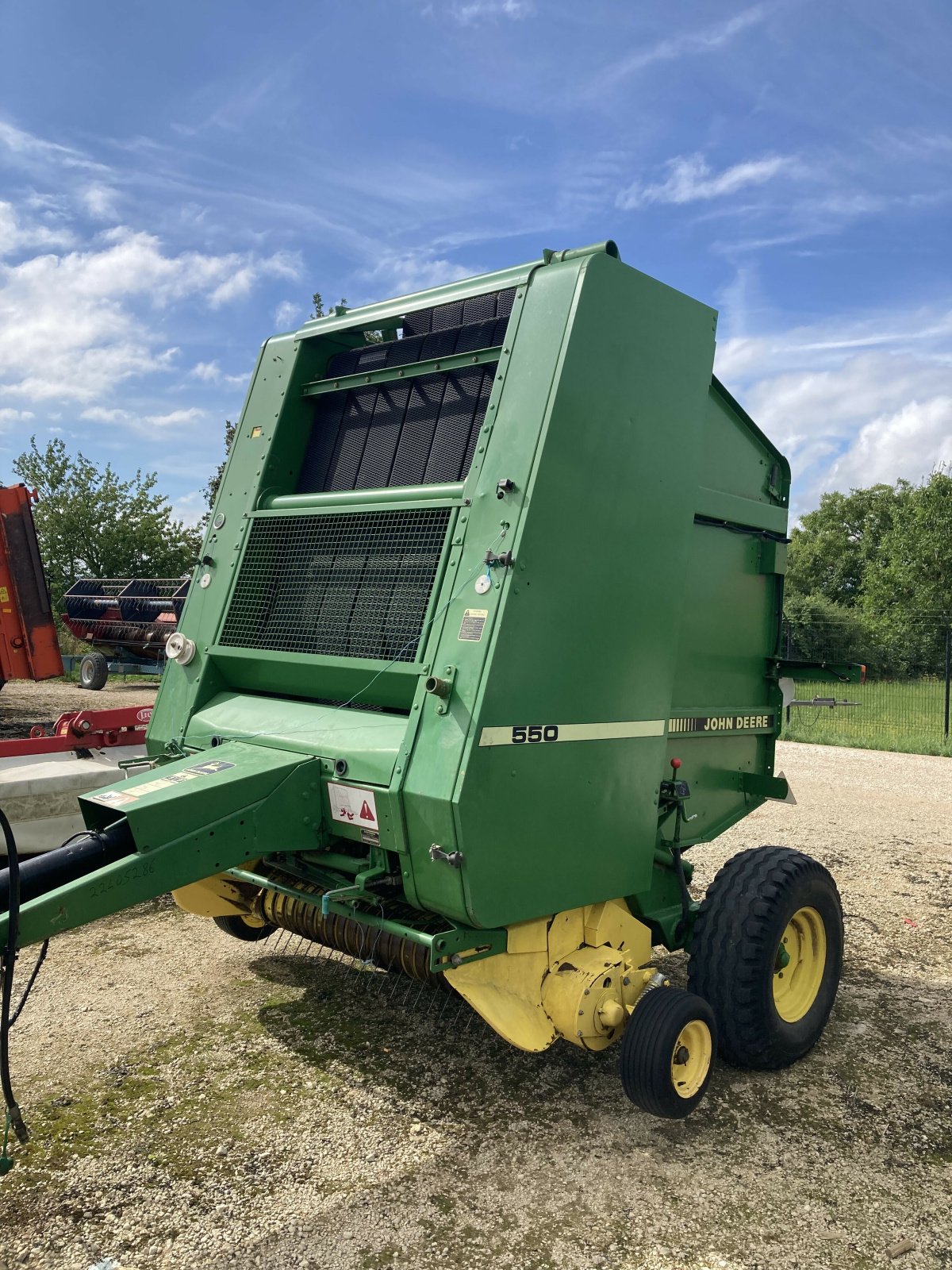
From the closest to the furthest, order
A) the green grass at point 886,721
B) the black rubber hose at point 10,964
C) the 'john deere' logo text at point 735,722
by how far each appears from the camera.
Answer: the black rubber hose at point 10,964
the 'john deere' logo text at point 735,722
the green grass at point 886,721

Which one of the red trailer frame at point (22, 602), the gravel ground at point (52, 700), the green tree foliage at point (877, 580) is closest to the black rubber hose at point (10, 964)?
the red trailer frame at point (22, 602)

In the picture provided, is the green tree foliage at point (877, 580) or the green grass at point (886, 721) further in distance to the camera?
the green tree foliage at point (877, 580)

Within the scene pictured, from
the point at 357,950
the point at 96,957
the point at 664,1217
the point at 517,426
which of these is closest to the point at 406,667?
the point at 517,426

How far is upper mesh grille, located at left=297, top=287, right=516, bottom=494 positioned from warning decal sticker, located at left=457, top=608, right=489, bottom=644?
788mm

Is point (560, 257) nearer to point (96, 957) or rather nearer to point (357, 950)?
point (357, 950)

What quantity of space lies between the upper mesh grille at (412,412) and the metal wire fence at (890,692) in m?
11.4

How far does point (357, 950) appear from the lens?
3922 mm

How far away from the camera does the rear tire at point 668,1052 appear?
337 cm

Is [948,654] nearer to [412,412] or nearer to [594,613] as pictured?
[412,412]

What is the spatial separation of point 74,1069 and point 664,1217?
2.41 meters

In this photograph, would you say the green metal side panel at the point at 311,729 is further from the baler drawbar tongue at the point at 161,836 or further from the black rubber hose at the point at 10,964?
the black rubber hose at the point at 10,964

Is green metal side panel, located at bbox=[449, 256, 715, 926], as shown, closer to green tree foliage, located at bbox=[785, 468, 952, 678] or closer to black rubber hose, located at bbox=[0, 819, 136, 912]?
black rubber hose, located at bbox=[0, 819, 136, 912]

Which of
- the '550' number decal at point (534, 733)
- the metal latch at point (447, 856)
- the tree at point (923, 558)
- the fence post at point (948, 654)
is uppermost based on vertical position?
the tree at point (923, 558)

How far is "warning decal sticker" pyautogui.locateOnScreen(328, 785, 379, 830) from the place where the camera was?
338 centimetres
